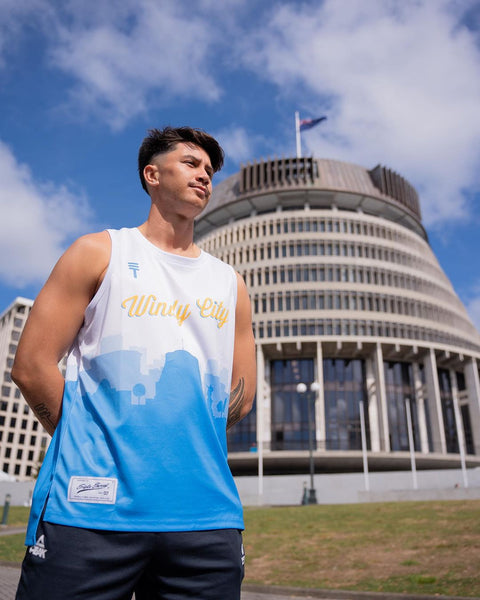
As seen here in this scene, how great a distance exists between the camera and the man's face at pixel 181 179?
2633 millimetres

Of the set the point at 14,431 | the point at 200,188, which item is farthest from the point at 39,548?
the point at 14,431

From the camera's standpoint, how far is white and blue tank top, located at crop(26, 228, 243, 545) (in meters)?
1.98

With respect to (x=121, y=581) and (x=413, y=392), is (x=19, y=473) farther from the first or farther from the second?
(x=121, y=581)

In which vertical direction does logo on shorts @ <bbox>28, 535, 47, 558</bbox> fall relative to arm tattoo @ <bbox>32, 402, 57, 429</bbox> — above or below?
below

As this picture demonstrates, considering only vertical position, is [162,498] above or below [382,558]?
above

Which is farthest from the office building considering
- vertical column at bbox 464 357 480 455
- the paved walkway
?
the paved walkway

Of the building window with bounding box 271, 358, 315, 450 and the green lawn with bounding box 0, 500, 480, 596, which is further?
the building window with bounding box 271, 358, 315, 450

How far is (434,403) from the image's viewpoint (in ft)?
188

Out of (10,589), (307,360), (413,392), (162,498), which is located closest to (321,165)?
(307,360)

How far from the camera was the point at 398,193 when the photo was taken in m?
73.4

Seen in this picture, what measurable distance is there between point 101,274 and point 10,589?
31.7ft

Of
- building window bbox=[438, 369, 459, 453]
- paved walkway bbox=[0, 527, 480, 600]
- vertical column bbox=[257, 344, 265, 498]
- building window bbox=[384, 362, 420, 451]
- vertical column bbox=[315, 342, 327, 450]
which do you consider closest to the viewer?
paved walkway bbox=[0, 527, 480, 600]

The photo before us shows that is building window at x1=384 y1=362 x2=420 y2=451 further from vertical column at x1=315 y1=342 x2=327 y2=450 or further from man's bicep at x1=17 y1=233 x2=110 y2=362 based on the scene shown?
man's bicep at x1=17 y1=233 x2=110 y2=362

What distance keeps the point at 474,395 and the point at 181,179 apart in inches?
2529
